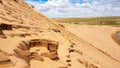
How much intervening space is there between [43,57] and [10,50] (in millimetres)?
4764

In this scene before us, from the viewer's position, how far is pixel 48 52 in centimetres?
1658

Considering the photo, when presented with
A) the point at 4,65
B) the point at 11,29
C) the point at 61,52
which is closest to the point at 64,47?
the point at 61,52

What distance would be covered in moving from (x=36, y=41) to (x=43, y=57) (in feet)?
3.59

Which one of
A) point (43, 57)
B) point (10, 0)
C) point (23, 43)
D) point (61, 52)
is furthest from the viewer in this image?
point (10, 0)

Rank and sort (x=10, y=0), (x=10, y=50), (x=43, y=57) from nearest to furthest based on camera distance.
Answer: (x=10, y=50) < (x=43, y=57) < (x=10, y=0)

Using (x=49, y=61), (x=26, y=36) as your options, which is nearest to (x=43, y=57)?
(x=49, y=61)

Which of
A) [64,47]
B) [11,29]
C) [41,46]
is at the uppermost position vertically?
[11,29]

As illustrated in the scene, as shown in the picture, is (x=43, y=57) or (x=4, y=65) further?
(x=43, y=57)

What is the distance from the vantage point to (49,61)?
15961 millimetres

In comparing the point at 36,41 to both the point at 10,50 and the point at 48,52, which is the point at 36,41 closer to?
the point at 48,52

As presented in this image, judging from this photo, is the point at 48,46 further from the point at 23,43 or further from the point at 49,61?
the point at 23,43

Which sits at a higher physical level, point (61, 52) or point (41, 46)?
point (41, 46)

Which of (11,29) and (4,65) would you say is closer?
(4,65)

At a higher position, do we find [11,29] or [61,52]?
[11,29]
